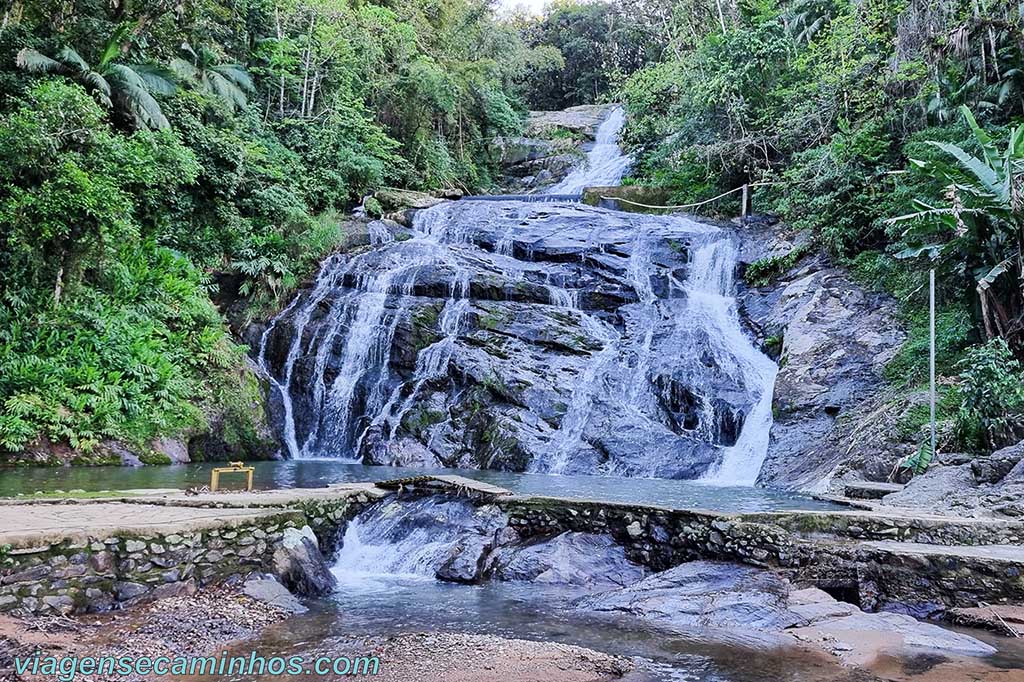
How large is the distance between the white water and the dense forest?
1.18 metres

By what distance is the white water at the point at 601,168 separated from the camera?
29.5 m

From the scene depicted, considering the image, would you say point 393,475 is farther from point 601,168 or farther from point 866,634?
point 601,168

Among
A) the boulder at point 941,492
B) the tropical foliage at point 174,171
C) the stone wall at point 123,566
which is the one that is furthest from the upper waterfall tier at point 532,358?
the stone wall at point 123,566

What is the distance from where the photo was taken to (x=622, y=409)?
14742mm

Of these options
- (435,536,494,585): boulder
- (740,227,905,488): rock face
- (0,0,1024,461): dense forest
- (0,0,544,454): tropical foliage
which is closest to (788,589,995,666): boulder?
(435,536,494,585): boulder

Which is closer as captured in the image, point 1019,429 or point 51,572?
point 51,572

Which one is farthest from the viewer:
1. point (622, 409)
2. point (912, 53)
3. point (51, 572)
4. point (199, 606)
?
point (912, 53)

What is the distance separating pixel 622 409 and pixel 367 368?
6.15 m

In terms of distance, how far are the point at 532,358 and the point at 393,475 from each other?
15.8 feet

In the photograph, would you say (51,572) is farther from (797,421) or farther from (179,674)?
(797,421)

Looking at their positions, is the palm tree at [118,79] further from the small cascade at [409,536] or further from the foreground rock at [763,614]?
the foreground rock at [763,614]

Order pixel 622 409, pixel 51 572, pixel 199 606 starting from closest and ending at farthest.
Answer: pixel 51 572 < pixel 199 606 < pixel 622 409

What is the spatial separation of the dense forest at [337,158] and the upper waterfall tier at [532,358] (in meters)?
1.73

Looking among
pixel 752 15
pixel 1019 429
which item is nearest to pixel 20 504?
pixel 1019 429
